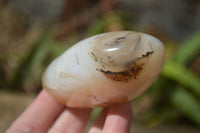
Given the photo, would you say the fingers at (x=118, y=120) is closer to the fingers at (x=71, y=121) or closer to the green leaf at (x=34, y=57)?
the fingers at (x=71, y=121)

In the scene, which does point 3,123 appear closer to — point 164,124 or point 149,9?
point 164,124

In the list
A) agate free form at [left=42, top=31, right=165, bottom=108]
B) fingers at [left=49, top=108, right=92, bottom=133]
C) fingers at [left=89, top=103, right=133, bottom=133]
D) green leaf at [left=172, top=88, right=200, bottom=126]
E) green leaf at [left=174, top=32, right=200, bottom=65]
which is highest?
agate free form at [left=42, top=31, right=165, bottom=108]

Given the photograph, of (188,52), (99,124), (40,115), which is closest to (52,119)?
(40,115)

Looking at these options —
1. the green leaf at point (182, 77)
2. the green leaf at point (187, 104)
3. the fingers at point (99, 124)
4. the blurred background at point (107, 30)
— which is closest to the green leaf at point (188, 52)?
the blurred background at point (107, 30)

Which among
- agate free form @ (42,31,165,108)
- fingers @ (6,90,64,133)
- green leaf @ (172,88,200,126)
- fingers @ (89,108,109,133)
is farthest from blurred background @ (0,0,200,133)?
agate free form @ (42,31,165,108)

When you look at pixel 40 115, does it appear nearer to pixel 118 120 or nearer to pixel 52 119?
pixel 52 119

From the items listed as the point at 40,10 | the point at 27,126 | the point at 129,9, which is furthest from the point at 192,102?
the point at 40,10

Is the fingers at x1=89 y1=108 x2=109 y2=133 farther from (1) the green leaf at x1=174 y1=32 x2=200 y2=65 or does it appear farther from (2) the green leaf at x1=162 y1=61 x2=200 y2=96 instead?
(1) the green leaf at x1=174 y1=32 x2=200 y2=65
